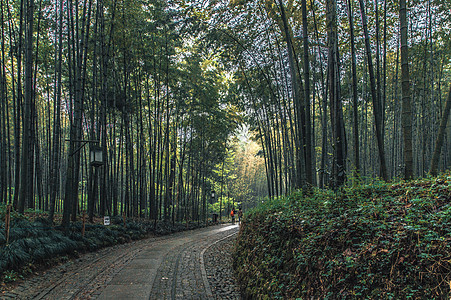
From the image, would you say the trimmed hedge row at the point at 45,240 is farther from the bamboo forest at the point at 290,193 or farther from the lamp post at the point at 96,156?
the lamp post at the point at 96,156

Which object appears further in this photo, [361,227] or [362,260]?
[361,227]

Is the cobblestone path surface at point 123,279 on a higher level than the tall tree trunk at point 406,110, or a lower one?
lower

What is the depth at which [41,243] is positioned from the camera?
5.53 meters

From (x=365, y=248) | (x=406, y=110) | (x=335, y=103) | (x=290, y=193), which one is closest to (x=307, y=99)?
(x=335, y=103)

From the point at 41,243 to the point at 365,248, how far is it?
5.74 meters

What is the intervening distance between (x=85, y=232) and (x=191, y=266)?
345cm

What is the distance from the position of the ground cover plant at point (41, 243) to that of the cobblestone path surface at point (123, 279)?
0.25 m

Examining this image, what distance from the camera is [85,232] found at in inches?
297

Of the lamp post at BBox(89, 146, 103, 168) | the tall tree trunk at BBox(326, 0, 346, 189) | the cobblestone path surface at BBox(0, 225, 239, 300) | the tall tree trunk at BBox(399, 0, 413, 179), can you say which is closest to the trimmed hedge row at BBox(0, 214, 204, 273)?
the cobblestone path surface at BBox(0, 225, 239, 300)

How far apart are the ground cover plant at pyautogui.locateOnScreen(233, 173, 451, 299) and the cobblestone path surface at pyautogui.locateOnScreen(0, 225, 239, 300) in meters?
1.06

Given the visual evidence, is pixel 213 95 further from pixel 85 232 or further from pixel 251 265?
pixel 251 265

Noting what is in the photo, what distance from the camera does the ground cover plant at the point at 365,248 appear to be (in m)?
1.93

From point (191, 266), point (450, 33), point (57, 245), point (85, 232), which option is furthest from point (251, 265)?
point (450, 33)

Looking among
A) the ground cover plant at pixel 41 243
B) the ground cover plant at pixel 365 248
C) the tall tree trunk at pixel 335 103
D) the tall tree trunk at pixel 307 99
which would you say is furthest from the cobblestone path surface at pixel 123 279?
the tall tree trunk at pixel 335 103
